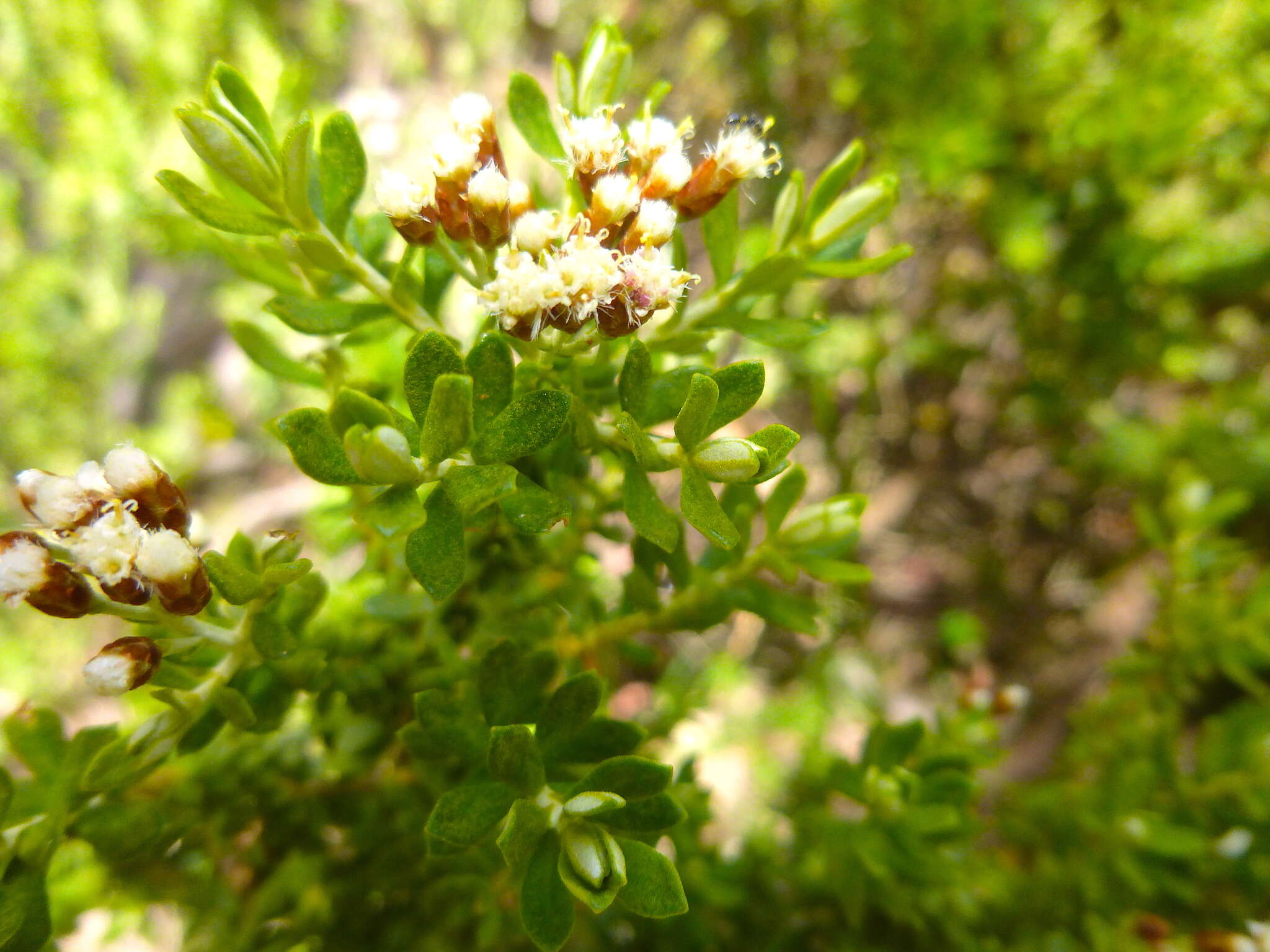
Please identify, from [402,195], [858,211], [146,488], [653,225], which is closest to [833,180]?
[858,211]

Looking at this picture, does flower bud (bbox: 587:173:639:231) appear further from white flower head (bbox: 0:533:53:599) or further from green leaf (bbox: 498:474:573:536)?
white flower head (bbox: 0:533:53:599)

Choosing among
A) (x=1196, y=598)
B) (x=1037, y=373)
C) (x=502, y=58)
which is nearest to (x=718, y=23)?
(x=502, y=58)

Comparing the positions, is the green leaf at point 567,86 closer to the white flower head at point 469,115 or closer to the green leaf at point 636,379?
the white flower head at point 469,115

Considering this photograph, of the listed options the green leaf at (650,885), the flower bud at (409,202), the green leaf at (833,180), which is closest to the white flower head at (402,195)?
the flower bud at (409,202)

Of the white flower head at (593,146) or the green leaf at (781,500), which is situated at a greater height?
the white flower head at (593,146)

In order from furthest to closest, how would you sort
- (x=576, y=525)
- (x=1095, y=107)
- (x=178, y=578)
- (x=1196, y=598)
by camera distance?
1. (x=1095, y=107)
2. (x=1196, y=598)
3. (x=576, y=525)
4. (x=178, y=578)

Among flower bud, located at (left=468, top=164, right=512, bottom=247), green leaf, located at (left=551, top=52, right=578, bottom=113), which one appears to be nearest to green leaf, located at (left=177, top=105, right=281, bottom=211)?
flower bud, located at (left=468, top=164, right=512, bottom=247)

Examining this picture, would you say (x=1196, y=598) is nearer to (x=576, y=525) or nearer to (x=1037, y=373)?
(x=1037, y=373)

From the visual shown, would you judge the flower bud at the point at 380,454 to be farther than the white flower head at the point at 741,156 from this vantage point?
No
